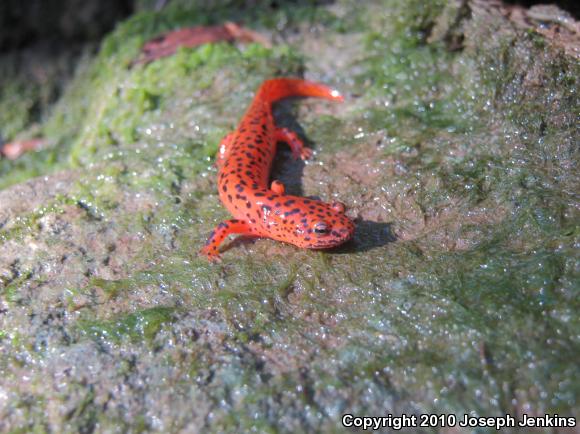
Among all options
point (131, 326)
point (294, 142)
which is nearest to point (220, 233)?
point (131, 326)

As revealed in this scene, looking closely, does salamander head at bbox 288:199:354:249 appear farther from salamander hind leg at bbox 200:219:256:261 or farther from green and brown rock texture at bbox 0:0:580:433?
salamander hind leg at bbox 200:219:256:261

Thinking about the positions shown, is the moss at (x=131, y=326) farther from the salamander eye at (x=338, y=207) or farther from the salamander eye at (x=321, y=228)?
the salamander eye at (x=338, y=207)

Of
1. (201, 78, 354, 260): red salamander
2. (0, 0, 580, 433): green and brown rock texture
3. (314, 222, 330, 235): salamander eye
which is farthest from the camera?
(201, 78, 354, 260): red salamander

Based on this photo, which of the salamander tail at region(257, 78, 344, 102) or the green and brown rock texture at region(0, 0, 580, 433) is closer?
the green and brown rock texture at region(0, 0, 580, 433)

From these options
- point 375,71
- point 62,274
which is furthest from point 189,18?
point 62,274

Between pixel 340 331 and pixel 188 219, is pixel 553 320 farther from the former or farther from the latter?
pixel 188 219

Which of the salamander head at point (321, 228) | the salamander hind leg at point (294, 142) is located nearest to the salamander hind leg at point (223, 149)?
the salamander hind leg at point (294, 142)

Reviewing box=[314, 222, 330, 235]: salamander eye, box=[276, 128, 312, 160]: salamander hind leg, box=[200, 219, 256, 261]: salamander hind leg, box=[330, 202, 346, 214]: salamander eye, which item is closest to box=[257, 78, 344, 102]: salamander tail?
box=[276, 128, 312, 160]: salamander hind leg

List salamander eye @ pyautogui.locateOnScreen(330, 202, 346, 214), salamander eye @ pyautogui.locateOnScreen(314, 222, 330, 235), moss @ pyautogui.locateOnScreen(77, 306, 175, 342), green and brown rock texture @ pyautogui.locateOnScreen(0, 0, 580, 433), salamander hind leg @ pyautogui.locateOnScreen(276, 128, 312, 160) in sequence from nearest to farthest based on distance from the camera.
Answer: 1. green and brown rock texture @ pyautogui.locateOnScreen(0, 0, 580, 433)
2. moss @ pyautogui.locateOnScreen(77, 306, 175, 342)
3. salamander eye @ pyautogui.locateOnScreen(314, 222, 330, 235)
4. salamander eye @ pyautogui.locateOnScreen(330, 202, 346, 214)
5. salamander hind leg @ pyautogui.locateOnScreen(276, 128, 312, 160)
